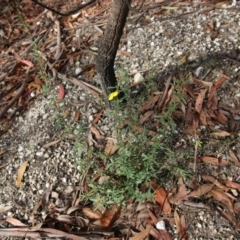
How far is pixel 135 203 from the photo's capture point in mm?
2197

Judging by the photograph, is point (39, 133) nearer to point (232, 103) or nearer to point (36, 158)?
point (36, 158)

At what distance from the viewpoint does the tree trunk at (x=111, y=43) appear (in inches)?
82.6

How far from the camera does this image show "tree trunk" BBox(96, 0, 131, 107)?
210cm

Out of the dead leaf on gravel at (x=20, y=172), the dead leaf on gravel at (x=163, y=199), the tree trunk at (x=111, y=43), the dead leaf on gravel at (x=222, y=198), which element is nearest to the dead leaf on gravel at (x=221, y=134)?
the dead leaf on gravel at (x=222, y=198)

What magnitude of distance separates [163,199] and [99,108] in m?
0.69


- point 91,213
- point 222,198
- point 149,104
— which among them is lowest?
point 222,198

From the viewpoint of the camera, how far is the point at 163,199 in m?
2.18

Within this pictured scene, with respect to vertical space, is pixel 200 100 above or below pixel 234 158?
above

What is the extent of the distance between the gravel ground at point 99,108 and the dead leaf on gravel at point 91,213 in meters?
0.17

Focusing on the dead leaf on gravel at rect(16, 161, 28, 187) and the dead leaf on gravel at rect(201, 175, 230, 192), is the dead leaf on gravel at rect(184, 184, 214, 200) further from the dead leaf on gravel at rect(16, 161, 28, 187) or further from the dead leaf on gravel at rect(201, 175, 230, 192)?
the dead leaf on gravel at rect(16, 161, 28, 187)

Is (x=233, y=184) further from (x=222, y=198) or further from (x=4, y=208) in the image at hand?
(x=4, y=208)

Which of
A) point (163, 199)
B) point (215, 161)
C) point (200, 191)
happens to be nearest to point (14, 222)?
point (163, 199)

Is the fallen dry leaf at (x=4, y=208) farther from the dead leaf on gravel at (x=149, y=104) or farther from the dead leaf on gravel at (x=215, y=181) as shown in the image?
the dead leaf on gravel at (x=215, y=181)

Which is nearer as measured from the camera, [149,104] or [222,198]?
[222,198]
